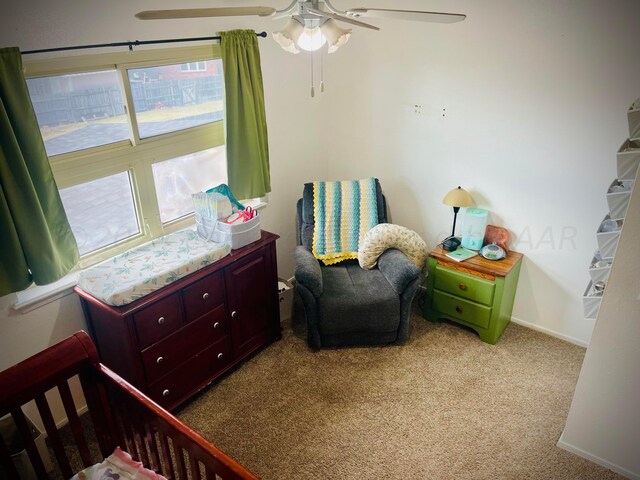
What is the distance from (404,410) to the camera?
106 inches

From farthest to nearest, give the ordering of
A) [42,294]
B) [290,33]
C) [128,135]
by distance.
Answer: [128,135] < [42,294] < [290,33]

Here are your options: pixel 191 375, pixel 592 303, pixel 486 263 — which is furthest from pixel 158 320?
pixel 592 303

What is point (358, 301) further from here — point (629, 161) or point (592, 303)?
point (629, 161)

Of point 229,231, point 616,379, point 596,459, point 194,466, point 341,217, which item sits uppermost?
point 229,231

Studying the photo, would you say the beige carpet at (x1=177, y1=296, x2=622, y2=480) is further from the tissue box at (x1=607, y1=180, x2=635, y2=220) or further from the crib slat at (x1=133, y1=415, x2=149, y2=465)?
the tissue box at (x1=607, y1=180, x2=635, y2=220)

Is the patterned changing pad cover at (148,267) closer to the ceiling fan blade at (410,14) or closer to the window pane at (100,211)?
the window pane at (100,211)

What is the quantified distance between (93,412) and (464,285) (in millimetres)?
2305

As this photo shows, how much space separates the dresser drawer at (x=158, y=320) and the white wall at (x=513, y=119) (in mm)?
1936

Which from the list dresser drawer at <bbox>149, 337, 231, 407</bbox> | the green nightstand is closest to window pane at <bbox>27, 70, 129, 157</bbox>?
dresser drawer at <bbox>149, 337, 231, 407</bbox>

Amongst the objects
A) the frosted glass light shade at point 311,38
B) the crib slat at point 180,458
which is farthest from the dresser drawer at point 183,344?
the frosted glass light shade at point 311,38

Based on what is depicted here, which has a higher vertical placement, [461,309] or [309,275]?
[309,275]

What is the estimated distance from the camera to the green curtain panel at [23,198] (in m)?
1.98

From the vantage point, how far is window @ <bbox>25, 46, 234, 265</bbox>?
2.33m

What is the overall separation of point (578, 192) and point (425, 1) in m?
1.53
